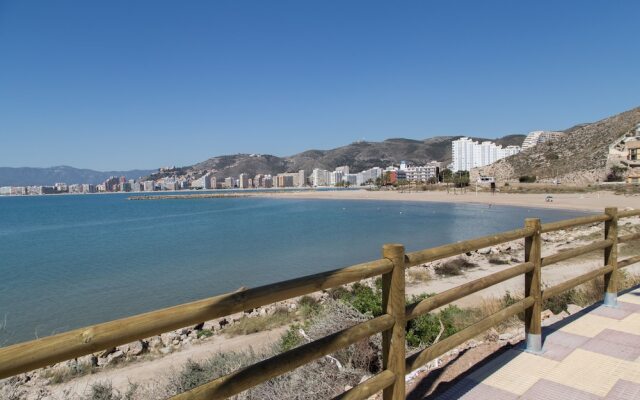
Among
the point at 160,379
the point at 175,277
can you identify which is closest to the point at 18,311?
the point at 175,277

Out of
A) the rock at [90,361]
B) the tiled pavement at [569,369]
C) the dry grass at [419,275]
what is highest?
the tiled pavement at [569,369]

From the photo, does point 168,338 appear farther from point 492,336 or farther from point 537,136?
point 537,136

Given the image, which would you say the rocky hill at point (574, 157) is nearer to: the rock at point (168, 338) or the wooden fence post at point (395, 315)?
the rock at point (168, 338)

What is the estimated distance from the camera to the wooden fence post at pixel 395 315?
263cm

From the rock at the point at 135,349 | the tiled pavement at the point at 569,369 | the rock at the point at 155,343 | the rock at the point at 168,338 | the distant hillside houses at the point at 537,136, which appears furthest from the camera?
the distant hillside houses at the point at 537,136

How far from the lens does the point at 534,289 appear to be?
4.10 m

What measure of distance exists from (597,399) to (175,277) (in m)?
19.3

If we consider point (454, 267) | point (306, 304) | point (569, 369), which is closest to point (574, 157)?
point (454, 267)

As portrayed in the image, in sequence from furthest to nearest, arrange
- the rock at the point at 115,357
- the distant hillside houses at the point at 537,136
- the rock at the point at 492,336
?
the distant hillside houses at the point at 537,136, the rock at the point at 115,357, the rock at the point at 492,336

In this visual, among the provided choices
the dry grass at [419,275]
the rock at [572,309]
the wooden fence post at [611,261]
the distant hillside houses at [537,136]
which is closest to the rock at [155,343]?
the dry grass at [419,275]

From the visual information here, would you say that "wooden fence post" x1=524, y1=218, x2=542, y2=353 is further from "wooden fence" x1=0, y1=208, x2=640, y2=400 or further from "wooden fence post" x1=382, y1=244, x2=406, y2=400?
"wooden fence post" x1=382, y1=244, x2=406, y2=400

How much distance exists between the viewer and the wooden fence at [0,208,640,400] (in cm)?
154

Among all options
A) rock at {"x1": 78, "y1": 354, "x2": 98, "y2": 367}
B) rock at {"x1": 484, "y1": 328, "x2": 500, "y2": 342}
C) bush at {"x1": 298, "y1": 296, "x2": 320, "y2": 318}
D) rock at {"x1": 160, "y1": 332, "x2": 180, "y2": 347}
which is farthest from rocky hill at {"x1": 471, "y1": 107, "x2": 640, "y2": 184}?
rock at {"x1": 78, "y1": 354, "x2": 98, "y2": 367}

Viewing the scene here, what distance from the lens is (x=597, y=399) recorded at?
3.25 metres
